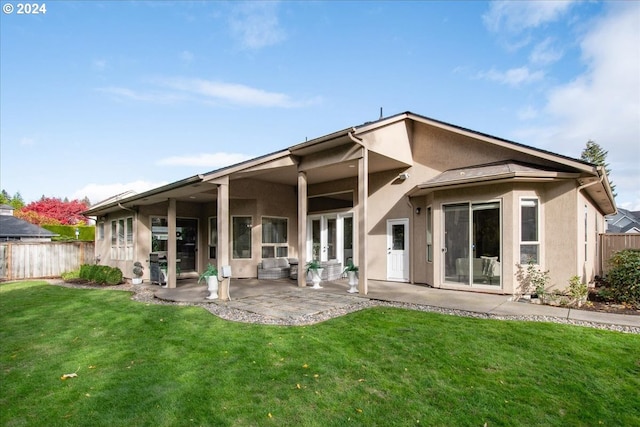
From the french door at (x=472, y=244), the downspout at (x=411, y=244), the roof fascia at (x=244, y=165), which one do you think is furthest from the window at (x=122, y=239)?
the french door at (x=472, y=244)

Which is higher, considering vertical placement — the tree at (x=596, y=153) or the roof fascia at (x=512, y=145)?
the tree at (x=596, y=153)

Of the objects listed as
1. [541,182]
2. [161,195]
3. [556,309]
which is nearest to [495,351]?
[556,309]

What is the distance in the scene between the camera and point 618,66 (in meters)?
12.8

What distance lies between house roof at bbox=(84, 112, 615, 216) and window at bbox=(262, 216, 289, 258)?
2.55m

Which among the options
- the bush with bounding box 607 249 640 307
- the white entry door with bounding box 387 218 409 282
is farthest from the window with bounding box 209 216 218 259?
the bush with bounding box 607 249 640 307

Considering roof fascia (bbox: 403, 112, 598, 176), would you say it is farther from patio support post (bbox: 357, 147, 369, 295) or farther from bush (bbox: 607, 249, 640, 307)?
patio support post (bbox: 357, 147, 369, 295)

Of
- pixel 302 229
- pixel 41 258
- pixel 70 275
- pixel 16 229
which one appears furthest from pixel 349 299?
pixel 16 229

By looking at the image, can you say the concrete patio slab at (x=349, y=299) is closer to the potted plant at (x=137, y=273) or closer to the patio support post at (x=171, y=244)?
the patio support post at (x=171, y=244)

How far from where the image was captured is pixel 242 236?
1302cm

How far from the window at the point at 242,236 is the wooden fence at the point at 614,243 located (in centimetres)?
1332

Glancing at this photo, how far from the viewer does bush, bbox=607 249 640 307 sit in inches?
304

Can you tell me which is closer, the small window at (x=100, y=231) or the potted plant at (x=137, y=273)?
the potted plant at (x=137, y=273)

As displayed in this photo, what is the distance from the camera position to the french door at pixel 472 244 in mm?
8672

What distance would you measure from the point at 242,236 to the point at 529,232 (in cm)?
961
